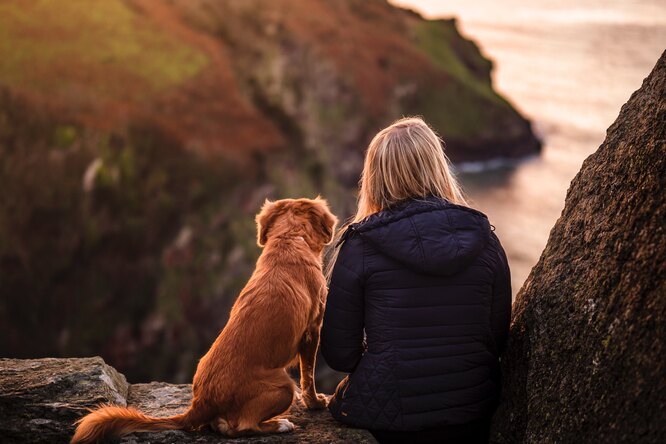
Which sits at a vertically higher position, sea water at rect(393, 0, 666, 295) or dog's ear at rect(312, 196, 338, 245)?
sea water at rect(393, 0, 666, 295)

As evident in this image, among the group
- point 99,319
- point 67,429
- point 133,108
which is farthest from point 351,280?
point 133,108

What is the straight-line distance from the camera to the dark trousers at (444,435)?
14.0ft

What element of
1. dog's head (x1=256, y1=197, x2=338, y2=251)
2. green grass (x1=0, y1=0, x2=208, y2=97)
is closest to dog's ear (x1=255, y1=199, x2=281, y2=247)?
dog's head (x1=256, y1=197, x2=338, y2=251)

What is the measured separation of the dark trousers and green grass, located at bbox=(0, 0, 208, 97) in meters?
28.4

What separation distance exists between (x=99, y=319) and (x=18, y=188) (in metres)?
5.97

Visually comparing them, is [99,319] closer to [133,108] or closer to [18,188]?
[18,188]

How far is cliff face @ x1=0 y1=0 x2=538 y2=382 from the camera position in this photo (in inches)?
1008

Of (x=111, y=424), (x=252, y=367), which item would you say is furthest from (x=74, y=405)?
(x=252, y=367)

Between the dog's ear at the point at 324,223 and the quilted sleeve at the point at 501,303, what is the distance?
5.17 feet

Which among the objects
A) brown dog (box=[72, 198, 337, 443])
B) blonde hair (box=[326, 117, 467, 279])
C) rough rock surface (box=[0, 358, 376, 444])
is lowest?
rough rock surface (box=[0, 358, 376, 444])

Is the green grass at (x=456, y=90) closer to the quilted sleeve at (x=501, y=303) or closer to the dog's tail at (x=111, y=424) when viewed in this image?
the quilted sleeve at (x=501, y=303)

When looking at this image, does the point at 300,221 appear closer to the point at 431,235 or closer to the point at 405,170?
the point at 405,170

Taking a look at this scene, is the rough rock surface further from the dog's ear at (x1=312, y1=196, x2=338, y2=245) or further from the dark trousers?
the dog's ear at (x1=312, y1=196, x2=338, y2=245)

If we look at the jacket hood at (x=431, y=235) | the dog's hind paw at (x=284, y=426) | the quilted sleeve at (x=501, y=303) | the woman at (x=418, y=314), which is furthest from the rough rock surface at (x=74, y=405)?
the jacket hood at (x=431, y=235)
